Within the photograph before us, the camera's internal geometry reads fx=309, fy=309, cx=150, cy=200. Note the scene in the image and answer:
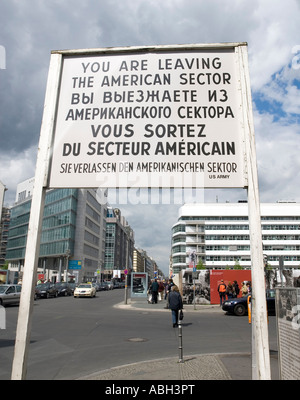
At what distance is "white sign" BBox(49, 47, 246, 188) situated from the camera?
316cm

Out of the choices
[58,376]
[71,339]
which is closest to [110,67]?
[58,376]

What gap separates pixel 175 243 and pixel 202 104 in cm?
10496

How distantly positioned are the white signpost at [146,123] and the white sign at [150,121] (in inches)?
0.4

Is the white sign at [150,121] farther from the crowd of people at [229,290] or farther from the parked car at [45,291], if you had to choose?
the parked car at [45,291]

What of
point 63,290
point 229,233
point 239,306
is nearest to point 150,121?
point 239,306

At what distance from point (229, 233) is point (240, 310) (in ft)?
275

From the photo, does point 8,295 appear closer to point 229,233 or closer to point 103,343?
point 103,343

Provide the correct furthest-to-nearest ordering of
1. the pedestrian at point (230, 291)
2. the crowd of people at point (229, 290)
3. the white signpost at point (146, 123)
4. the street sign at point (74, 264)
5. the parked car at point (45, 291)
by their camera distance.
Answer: the street sign at point (74, 264) → the parked car at point (45, 291) → the pedestrian at point (230, 291) → the crowd of people at point (229, 290) → the white signpost at point (146, 123)

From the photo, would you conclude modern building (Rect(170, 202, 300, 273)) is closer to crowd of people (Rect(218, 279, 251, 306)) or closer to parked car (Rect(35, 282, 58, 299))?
parked car (Rect(35, 282, 58, 299))

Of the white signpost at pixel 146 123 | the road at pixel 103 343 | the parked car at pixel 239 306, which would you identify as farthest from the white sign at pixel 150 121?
the parked car at pixel 239 306

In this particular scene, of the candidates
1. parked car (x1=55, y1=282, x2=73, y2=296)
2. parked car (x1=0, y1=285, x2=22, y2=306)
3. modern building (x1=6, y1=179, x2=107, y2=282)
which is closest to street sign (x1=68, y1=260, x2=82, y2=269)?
modern building (x1=6, y1=179, x2=107, y2=282)

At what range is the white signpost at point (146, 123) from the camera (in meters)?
3.13

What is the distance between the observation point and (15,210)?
9531cm
